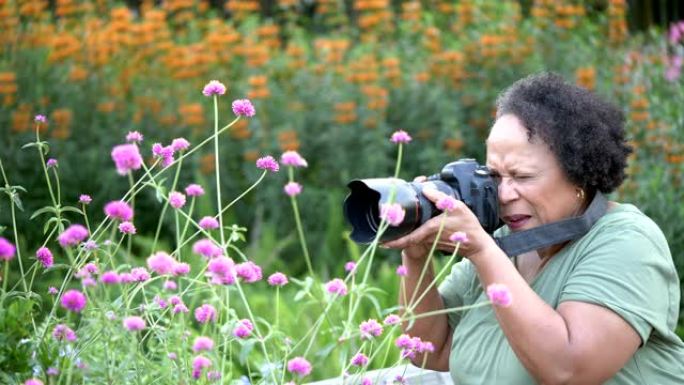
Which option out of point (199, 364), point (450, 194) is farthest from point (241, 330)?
point (450, 194)

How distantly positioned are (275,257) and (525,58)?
153 cm

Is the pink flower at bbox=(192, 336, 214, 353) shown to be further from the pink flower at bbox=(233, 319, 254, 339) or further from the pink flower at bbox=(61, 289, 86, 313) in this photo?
the pink flower at bbox=(233, 319, 254, 339)

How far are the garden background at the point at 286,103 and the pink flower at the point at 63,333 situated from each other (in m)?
2.28

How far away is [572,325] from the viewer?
1978 mm

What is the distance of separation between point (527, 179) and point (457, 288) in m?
0.42

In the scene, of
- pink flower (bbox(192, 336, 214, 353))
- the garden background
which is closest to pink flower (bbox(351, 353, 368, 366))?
pink flower (bbox(192, 336, 214, 353))

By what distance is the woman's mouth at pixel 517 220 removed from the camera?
7.06ft

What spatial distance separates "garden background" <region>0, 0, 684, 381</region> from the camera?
4434 mm

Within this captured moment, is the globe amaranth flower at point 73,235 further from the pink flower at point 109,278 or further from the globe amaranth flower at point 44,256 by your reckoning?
the globe amaranth flower at point 44,256

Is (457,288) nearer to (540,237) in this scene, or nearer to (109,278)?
(540,237)

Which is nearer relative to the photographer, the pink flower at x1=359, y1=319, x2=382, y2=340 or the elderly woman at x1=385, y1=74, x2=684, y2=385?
the pink flower at x1=359, y1=319, x2=382, y2=340

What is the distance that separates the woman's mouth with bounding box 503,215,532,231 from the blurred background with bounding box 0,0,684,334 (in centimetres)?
200

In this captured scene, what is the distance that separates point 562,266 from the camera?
2.16 meters

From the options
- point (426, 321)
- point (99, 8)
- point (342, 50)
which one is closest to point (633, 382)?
point (426, 321)
